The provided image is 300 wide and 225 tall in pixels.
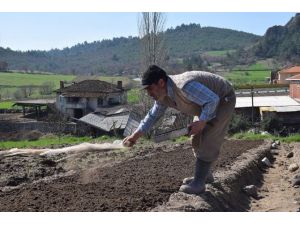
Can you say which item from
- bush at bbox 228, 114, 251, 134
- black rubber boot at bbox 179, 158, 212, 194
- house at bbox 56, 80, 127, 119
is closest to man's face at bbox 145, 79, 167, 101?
black rubber boot at bbox 179, 158, 212, 194

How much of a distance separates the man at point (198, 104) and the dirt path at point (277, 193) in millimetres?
1228

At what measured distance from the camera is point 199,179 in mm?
6141

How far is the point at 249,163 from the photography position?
1013cm

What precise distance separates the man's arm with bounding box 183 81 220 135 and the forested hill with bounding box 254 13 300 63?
100436mm

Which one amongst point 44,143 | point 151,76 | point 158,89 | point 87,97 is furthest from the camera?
point 87,97

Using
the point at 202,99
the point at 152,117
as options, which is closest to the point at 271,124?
the point at 152,117

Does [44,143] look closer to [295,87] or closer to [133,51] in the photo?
[295,87]

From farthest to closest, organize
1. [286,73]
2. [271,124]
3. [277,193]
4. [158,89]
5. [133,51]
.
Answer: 1. [133,51]
2. [286,73]
3. [271,124]
4. [277,193]
5. [158,89]

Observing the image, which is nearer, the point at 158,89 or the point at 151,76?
the point at 151,76

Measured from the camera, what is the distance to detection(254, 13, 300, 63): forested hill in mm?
103562

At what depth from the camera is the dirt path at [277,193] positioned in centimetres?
676

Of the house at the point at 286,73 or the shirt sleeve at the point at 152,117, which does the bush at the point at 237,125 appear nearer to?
the shirt sleeve at the point at 152,117

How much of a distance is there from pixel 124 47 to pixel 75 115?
133241mm

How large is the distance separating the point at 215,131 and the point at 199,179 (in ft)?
2.27
